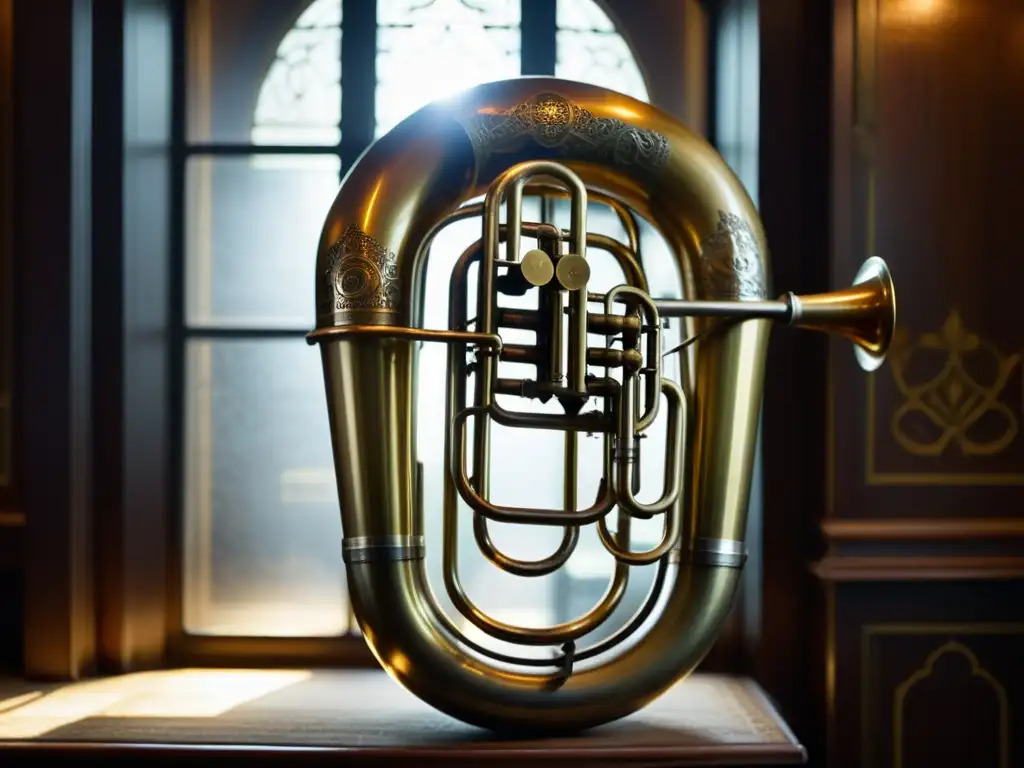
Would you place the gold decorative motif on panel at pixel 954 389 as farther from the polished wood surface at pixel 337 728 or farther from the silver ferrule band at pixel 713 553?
the polished wood surface at pixel 337 728

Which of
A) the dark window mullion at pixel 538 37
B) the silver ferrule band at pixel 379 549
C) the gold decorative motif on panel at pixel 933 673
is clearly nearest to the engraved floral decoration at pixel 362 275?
the silver ferrule band at pixel 379 549

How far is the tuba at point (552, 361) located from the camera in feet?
3.56

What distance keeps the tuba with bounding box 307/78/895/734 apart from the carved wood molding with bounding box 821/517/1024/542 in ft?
0.68

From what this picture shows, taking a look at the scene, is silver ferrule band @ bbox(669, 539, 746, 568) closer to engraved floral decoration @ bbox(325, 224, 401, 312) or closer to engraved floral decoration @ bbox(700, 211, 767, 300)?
engraved floral decoration @ bbox(700, 211, 767, 300)

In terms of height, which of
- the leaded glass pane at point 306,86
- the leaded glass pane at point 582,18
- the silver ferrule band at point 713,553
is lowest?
the silver ferrule band at point 713,553

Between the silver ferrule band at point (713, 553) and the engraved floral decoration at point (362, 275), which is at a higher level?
the engraved floral decoration at point (362, 275)

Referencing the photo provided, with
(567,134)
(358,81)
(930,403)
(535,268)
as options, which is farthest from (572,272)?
(358,81)

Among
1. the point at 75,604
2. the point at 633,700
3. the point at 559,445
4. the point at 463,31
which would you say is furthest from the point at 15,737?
the point at 463,31

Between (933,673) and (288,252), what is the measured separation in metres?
1.15

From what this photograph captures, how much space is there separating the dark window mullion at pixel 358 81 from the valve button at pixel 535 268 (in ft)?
2.05

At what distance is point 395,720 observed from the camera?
125cm

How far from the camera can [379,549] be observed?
1.12m

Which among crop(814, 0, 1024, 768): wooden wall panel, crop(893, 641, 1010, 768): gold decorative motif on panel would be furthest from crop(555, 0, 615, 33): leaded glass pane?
crop(893, 641, 1010, 768): gold decorative motif on panel

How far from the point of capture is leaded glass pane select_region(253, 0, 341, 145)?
5.20 feet
